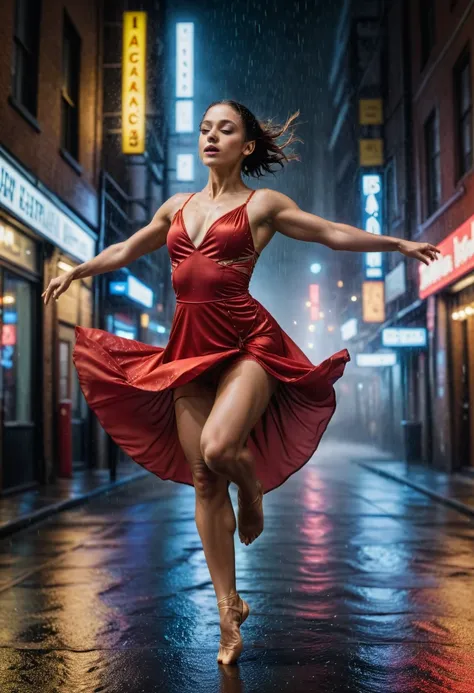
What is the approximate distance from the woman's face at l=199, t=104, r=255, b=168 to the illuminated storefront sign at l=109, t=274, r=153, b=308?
1415 centimetres

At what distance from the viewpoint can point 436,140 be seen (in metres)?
19.9

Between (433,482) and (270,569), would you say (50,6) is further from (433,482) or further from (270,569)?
(270,569)

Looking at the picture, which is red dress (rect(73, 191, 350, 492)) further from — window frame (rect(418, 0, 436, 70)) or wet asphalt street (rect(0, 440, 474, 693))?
window frame (rect(418, 0, 436, 70))

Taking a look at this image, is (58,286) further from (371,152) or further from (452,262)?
(371,152)

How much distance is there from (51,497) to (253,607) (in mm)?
7481

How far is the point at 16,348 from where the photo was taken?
44.7ft

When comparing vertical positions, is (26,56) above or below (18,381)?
above

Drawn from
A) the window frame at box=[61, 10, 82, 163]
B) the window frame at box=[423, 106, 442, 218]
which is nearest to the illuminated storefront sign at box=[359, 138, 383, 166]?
the window frame at box=[423, 106, 442, 218]

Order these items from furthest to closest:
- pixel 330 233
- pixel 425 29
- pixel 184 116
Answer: pixel 184 116 < pixel 425 29 < pixel 330 233

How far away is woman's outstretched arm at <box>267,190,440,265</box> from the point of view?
3879 millimetres

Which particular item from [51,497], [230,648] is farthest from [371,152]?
[230,648]

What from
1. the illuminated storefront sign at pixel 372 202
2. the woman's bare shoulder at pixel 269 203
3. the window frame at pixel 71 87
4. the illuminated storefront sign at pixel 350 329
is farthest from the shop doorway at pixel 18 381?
the illuminated storefront sign at pixel 350 329

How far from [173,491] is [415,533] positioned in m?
6.19

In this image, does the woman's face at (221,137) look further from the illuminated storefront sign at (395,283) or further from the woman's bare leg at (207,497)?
the illuminated storefront sign at (395,283)
